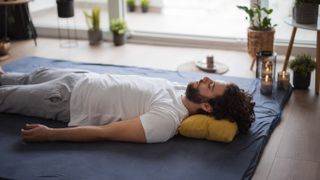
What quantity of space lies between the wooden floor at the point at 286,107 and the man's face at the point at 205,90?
0.45 meters

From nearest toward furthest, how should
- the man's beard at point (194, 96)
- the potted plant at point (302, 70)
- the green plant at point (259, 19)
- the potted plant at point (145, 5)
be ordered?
the man's beard at point (194, 96) → the potted plant at point (302, 70) → the green plant at point (259, 19) → the potted plant at point (145, 5)

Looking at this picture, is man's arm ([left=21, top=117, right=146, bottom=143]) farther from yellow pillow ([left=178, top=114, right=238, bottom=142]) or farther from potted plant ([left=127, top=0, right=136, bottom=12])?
potted plant ([left=127, top=0, right=136, bottom=12])

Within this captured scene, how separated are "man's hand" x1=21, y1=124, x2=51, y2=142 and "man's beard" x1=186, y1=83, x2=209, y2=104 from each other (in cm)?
82

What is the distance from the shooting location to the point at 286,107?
3.12 meters

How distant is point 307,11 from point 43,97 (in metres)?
2.05

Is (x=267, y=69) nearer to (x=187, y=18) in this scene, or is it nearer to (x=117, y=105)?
(x=117, y=105)

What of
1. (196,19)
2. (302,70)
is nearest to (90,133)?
(302,70)

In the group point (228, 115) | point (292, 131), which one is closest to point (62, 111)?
point (228, 115)

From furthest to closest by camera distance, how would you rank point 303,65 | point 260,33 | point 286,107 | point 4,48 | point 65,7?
point 65,7 → point 4,48 → point 260,33 → point 303,65 → point 286,107

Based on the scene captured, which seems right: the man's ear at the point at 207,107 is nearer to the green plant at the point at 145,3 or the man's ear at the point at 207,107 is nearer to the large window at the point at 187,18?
the large window at the point at 187,18

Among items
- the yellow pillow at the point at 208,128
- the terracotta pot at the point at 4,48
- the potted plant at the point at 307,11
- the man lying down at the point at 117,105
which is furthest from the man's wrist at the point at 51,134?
the terracotta pot at the point at 4,48

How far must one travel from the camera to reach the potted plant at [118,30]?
15.6 ft

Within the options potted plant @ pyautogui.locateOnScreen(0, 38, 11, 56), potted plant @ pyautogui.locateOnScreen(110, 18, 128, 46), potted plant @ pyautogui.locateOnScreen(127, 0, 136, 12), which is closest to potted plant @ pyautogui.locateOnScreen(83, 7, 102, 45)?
potted plant @ pyautogui.locateOnScreen(110, 18, 128, 46)

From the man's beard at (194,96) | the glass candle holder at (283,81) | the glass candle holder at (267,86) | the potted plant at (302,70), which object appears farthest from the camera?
the potted plant at (302,70)
